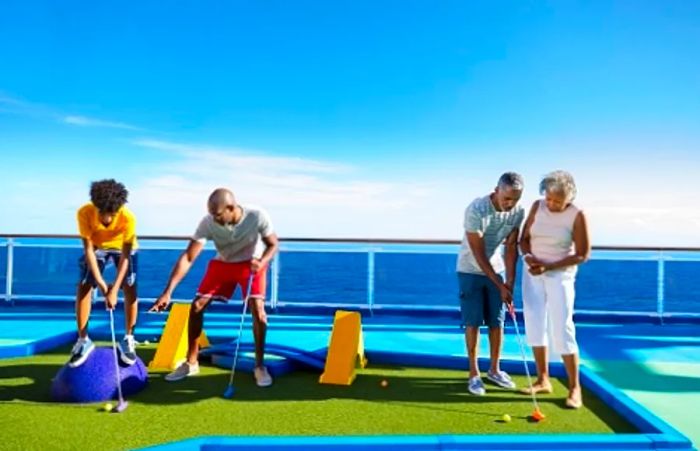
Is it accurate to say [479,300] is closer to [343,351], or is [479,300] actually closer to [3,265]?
[343,351]

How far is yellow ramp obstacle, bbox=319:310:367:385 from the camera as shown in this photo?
3785mm

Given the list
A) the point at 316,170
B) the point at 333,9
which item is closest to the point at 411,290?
the point at 316,170

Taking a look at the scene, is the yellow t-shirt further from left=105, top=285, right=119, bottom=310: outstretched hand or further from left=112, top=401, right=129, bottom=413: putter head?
left=112, top=401, right=129, bottom=413: putter head

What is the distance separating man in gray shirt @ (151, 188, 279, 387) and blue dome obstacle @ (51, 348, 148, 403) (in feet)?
1.59

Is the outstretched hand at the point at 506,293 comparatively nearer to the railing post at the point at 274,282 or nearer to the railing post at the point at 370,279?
the railing post at the point at 370,279

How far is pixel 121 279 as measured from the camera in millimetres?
3564

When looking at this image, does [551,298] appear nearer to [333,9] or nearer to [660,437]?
[660,437]

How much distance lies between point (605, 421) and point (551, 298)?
2.22 feet

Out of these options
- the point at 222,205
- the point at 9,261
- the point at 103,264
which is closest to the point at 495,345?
the point at 222,205

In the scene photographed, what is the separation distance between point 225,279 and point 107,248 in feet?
2.45

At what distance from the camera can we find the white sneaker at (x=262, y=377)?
3653mm

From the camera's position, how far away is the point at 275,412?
310 cm

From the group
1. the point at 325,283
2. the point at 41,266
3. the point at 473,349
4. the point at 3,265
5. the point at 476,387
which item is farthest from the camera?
the point at 325,283

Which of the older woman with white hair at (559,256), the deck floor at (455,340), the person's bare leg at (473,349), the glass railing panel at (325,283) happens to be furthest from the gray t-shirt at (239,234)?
the glass railing panel at (325,283)
